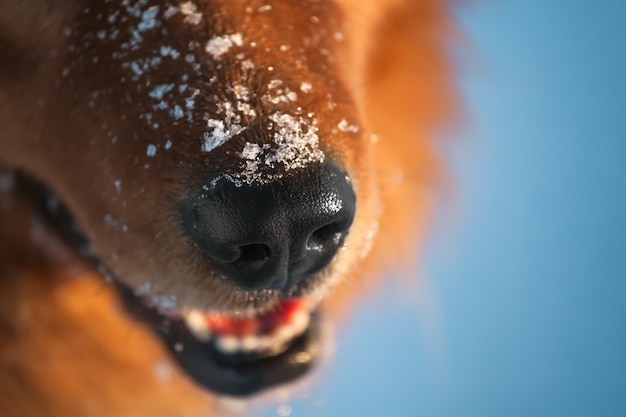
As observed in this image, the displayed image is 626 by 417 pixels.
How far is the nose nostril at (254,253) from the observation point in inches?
49.1

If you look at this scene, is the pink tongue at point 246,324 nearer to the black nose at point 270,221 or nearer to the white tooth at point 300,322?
the white tooth at point 300,322

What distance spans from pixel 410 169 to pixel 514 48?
1.45 m

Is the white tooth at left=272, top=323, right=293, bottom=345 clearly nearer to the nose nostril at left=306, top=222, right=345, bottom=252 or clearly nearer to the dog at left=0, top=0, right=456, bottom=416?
the dog at left=0, top=0, right=456, bottom=416

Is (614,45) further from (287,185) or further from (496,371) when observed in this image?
(287,185)

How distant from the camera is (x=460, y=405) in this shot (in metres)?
3.14

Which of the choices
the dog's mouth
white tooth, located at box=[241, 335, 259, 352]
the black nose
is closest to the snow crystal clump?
the black nose

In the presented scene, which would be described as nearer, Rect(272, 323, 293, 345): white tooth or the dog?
the dog

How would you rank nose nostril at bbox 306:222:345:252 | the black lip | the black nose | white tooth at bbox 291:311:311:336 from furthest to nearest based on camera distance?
white tooth at bbox 291:311:311:336 < the black lip < nose nostril at bbox 306:222:345:252 < the black nose

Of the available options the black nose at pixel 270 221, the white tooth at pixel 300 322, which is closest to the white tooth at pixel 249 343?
the white tooth at pixel 300 322

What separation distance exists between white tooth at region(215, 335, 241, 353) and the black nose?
1.50 feet

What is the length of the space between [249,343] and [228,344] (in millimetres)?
58

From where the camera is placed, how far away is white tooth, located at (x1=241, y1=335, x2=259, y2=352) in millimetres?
1731

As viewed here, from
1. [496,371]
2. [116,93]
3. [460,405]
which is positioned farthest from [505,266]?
[116,93]

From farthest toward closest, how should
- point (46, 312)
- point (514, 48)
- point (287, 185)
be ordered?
point (514, 48) → point (46, 312) → point (287, 185)
